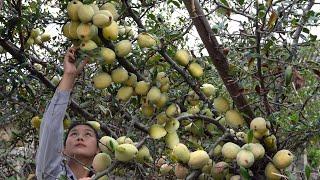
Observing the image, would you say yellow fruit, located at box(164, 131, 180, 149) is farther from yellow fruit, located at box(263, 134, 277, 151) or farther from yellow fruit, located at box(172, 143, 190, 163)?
yellow fruit, located at box(263, 134, 277, 151)

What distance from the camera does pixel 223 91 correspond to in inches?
95.0

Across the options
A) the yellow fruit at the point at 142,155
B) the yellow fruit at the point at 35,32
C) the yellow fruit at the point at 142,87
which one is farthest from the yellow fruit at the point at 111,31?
the yellow fruit at the point at 35,32

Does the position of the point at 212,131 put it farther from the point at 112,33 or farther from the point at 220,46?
the point at 112,33

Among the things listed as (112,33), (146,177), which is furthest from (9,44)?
(146,177)

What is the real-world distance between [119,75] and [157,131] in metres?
0.27

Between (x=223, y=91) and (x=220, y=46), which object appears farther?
(x=223, y=91)

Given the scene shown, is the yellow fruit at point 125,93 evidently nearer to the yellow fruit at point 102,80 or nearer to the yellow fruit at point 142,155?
the yellow fruit at point 102,80

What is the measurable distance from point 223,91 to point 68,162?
827 millimetres

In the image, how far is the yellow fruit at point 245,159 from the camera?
1.90m

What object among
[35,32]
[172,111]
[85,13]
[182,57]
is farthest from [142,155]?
[35,32]

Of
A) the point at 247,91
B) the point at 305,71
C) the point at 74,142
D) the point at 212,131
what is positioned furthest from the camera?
the point at 74,142

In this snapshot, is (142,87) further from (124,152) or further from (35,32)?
(35,32)

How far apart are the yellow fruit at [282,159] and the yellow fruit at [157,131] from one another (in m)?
0.44

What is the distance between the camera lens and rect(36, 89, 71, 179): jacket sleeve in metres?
2.25
